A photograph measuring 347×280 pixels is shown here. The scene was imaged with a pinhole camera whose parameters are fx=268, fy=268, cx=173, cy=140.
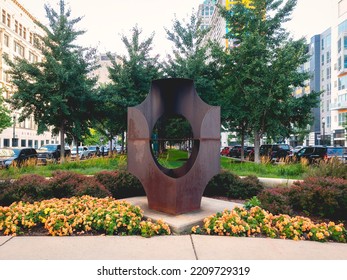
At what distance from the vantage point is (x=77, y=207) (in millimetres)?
5617

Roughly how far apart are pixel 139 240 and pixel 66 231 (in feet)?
4.36

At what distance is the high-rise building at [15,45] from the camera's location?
4403 cm

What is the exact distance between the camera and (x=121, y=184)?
784cm

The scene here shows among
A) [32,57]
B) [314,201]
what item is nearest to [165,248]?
[314,201]

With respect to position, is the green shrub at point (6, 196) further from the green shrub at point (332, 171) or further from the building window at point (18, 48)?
the building window at point (18, 48)

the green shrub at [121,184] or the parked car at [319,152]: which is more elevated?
the parked car at [319,152]

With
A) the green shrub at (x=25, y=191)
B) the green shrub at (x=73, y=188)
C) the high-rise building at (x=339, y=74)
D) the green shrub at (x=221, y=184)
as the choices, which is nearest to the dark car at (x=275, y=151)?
the green shrub at (x=221, y=184)

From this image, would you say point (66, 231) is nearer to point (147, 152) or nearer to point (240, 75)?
point (147, 152)

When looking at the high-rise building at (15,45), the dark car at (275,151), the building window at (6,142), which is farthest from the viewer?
the building window at (6,142)

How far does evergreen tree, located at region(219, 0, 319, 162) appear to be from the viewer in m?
17.5

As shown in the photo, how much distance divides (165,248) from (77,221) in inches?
71.4

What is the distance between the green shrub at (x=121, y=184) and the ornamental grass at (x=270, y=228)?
3.31m

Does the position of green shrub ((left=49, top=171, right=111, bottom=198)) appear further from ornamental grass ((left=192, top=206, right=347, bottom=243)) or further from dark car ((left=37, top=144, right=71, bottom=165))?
dark car ((left=37, top=144, right=71, bottom=165))

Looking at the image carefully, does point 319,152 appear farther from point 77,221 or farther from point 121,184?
point 77,221
